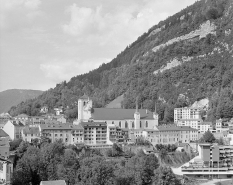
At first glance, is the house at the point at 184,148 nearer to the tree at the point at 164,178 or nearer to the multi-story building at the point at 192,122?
the multi-story building at the point at 192,122

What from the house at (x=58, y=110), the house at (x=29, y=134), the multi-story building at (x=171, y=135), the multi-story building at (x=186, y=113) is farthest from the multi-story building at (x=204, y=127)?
the house at (x=58, y=110)

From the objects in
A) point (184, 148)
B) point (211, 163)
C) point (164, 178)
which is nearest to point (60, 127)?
point (184, 148)

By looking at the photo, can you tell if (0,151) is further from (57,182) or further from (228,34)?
(228,34)

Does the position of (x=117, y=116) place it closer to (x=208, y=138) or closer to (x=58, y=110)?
(x=208, y=138)

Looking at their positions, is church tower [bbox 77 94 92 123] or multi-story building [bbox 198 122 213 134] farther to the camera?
multi-story building [bbox 198 122 213 134]

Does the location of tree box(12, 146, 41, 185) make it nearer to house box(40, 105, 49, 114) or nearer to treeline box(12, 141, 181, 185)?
treeline box(12, 141, 181, 185)

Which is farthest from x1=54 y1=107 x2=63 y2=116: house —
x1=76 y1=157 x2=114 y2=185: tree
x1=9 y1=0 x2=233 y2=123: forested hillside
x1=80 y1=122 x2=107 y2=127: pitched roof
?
x1=76 y1=157 x2=114 y2=185: tree

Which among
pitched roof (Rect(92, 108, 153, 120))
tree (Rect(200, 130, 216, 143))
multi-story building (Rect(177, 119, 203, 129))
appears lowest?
tree (Rect(200, 130, 216, 143))
